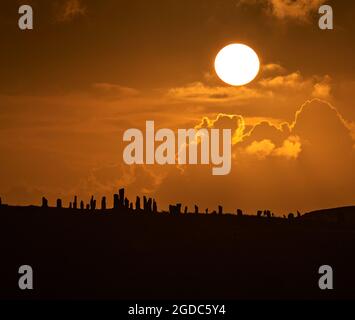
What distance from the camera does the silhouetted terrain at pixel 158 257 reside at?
34.0 m

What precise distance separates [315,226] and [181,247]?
9.46 meters

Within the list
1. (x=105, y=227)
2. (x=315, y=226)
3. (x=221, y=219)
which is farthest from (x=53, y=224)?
(x=315, y=226)

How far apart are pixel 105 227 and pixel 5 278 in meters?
6.10

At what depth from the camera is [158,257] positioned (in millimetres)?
35750

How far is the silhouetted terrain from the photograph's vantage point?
Answer: 34.0 m

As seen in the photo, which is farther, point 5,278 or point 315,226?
point 315,226
